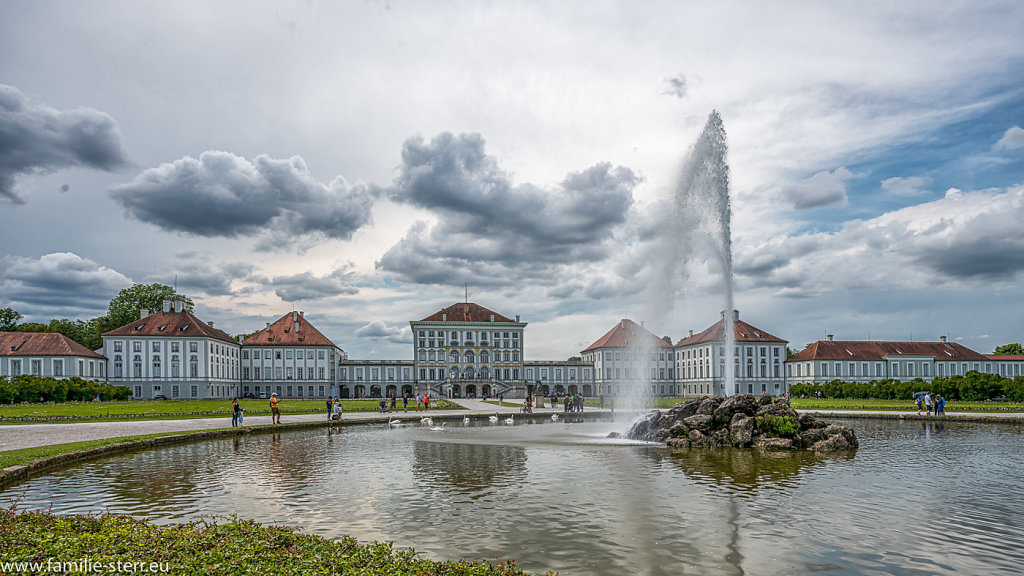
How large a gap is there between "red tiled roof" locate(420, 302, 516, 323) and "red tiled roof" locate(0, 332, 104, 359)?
49487 millimetres

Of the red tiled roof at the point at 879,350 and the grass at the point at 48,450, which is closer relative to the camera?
the grass at the point at 48,450

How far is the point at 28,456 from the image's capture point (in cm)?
1789

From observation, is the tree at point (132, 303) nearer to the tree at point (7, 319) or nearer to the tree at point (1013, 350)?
the tree at point (7, 319)

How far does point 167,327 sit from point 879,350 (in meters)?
108

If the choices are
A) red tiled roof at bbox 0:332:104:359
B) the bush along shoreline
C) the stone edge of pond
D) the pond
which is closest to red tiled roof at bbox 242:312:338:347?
red tiled roof at bbox 0:332:104:359

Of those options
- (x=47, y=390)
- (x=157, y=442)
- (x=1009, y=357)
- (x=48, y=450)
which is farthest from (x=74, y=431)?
(x=1009, y=357)

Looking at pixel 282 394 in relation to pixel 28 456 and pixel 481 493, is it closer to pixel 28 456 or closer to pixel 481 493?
pixel 28 456

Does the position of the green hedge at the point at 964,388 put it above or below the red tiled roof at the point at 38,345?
below

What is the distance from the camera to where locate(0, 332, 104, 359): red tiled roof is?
80.9 meters

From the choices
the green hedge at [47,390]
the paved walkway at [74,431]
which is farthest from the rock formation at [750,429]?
the green hedge at [47,390]

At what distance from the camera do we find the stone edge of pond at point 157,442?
15.9 metres

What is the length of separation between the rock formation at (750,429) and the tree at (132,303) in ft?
303

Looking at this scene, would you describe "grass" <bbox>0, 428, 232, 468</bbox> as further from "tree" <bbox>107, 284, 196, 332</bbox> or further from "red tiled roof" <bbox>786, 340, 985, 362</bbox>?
"red tiled roof" <bbox>786, 340, 985, 362</bbox>

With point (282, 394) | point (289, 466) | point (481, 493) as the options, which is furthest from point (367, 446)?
point (282, 394)
